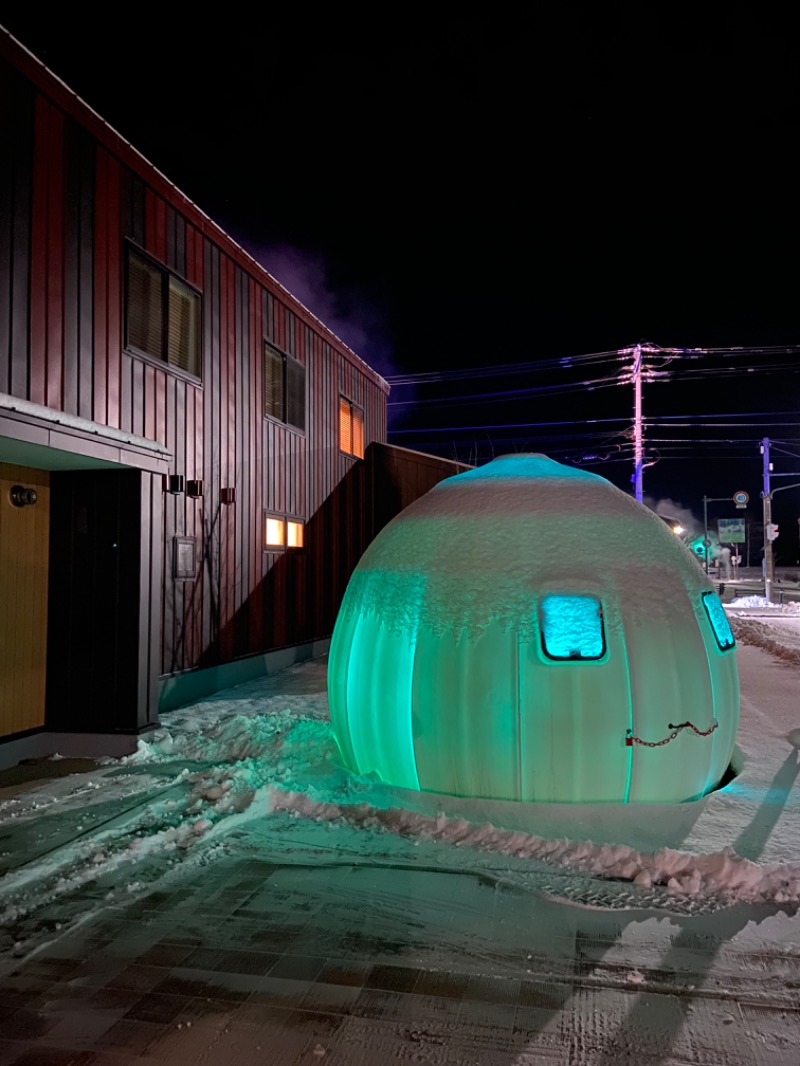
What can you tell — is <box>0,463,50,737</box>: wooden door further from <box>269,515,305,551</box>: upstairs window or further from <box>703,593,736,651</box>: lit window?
<box>703,593,736,651</box>: lit window

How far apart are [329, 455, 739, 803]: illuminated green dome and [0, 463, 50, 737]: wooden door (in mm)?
3632

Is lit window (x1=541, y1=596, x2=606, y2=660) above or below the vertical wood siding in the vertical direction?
below

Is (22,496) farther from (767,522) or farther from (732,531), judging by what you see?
(732,531)

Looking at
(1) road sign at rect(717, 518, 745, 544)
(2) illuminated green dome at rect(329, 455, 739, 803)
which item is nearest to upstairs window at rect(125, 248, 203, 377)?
(2) illuminated green dome at rect(329, 455, 739, 803)

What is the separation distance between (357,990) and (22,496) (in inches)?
238

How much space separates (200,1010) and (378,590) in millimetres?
3364

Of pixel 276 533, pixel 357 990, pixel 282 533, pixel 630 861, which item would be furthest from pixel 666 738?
pixel 282 533

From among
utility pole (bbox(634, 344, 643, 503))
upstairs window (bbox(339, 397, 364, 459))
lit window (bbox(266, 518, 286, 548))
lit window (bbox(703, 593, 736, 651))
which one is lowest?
lit window (bbox(703, 593, 736, 651))

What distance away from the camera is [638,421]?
32.6 meters

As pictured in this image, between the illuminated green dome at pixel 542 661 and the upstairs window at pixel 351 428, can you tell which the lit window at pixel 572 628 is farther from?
the upstairs window at pixel 351 428

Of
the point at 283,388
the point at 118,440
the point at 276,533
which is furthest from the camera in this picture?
the point at 283,388

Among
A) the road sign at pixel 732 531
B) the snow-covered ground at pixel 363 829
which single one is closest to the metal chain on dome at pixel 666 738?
the snow-covered ground at pixel 363 829

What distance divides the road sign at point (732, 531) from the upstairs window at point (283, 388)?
1635 inches

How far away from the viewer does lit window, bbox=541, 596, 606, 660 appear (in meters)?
4.98
